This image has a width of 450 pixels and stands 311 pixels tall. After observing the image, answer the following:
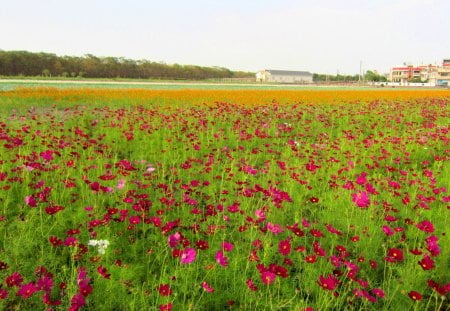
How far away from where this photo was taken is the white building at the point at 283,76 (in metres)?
114

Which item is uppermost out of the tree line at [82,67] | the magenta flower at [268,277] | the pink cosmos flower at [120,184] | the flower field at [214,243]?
the tree line at [82,67]

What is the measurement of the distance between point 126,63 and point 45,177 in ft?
253

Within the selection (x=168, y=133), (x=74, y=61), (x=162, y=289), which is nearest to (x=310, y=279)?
(x=162, y=289)

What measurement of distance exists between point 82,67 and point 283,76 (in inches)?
2704

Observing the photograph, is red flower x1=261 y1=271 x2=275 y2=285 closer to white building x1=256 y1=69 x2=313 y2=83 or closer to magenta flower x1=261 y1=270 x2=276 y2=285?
magenta flower x1=261 y1=270 x2=276 y2=285

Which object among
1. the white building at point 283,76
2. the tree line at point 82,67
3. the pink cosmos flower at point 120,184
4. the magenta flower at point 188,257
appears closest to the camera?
the magenta flower at point 188,257

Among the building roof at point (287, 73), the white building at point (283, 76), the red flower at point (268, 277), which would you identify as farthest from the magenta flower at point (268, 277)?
the building roof at point (287, 73)

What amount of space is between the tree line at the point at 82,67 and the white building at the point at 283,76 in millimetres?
33753

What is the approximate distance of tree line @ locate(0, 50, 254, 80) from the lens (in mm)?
60406

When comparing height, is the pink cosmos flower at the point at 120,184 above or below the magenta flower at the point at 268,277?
above

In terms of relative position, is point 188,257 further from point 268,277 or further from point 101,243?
point 101,243

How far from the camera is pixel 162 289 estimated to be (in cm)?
170

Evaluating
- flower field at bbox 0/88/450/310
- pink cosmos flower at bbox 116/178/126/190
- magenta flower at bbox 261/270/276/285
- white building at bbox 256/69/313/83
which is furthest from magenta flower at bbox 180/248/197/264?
white building at bbox 256/69/313/83

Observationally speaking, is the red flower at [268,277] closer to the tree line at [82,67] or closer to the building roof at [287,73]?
the tree line at [82,67]
